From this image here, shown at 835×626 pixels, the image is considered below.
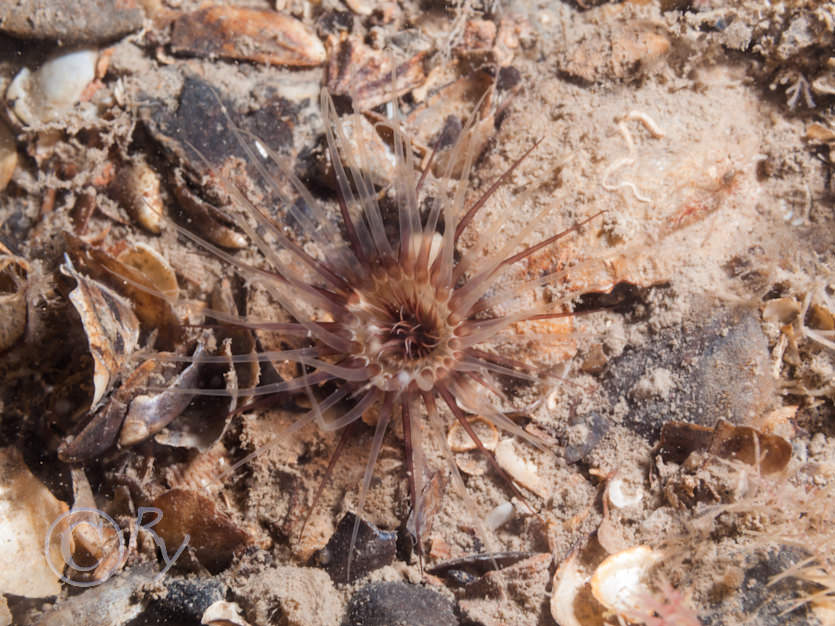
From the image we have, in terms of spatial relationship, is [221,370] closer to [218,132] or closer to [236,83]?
[218,132]

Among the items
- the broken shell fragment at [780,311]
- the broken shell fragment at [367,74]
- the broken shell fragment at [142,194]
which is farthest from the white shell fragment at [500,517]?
the broken shell fragment at [142,194]

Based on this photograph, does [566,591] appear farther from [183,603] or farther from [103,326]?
[103,326]

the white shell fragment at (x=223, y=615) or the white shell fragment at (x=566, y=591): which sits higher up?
the white shell fragment at (x=566, y=591)

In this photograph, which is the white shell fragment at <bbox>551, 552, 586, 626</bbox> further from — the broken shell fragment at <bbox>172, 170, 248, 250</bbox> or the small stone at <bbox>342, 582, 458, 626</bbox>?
the broken shell fragment at <bbox>172, 170, 248, 250</bbox>

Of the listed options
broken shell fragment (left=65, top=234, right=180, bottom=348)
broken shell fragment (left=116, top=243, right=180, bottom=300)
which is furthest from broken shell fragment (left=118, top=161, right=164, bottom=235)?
broken shell fragment (left=65, top=234, right=180, bottom=348)

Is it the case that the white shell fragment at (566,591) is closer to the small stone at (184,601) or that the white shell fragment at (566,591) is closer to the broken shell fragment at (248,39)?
the small stone at (184,601)
